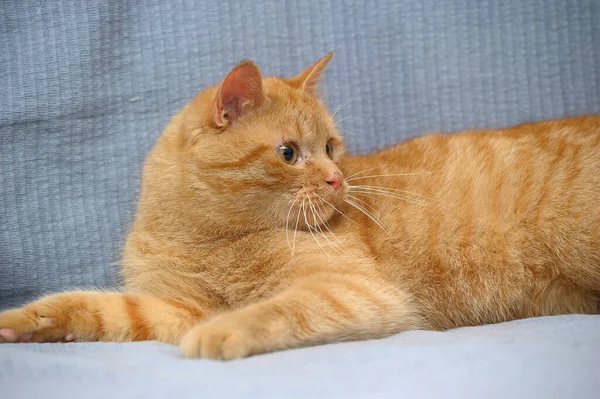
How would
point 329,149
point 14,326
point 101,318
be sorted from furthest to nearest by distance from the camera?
point 329,149 < point 101,318 < point 14,326

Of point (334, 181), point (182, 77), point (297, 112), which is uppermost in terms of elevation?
point (182, 77)

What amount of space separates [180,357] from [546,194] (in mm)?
1033

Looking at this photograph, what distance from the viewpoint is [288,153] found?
162 centimetres

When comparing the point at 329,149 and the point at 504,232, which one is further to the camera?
the point at 329,149

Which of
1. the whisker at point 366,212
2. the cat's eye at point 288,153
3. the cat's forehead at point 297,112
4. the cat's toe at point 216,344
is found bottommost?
the cat's toe at point 216,344

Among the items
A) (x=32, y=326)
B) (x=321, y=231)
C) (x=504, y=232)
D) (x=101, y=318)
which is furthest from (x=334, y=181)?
(x=32, y=326)

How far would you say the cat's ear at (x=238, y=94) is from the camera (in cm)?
155

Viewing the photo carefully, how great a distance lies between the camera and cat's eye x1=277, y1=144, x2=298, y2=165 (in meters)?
1.60

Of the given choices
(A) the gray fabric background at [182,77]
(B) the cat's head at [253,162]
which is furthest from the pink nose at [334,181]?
(A) the gray fabric background at [182,77]

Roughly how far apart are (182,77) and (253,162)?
667 millimetres

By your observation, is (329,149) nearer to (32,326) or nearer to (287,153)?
(287,153)

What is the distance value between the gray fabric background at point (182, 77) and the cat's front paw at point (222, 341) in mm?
904

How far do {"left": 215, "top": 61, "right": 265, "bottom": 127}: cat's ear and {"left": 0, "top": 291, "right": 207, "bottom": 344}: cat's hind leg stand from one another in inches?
19.2

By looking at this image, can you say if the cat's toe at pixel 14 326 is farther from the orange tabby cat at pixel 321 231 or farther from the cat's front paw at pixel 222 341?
the cat's front paw at pixel 222 341
